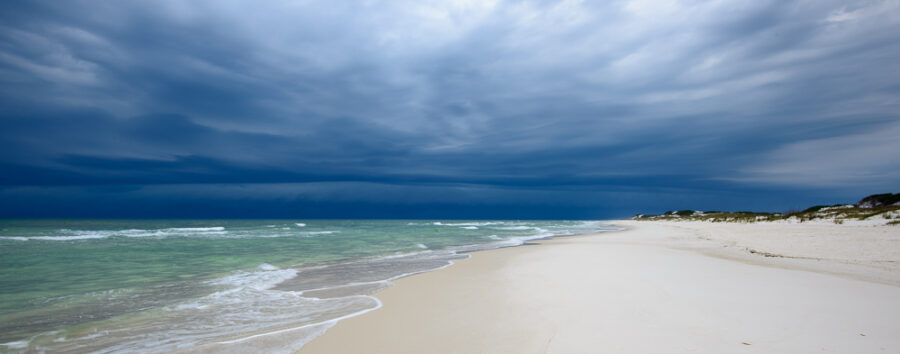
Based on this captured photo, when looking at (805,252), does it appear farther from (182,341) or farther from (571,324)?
(182,341)

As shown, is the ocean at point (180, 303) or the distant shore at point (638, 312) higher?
the distant shore at point (638, 312)

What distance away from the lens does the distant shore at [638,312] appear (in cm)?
355

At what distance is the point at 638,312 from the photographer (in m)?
4.57

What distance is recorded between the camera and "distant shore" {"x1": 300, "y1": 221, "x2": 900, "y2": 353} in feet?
11.6

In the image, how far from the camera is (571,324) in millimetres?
4156

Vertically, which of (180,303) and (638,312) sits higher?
(638,312)

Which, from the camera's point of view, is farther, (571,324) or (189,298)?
(189,298)

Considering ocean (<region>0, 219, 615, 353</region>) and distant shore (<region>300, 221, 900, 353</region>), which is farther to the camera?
ocean (<region>0, 219, 615, 353</region>)

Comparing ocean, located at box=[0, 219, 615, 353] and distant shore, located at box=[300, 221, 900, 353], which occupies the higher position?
distant shore, located at box=[300, 221, 900, 353]

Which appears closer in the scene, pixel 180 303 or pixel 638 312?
pixel 638 312

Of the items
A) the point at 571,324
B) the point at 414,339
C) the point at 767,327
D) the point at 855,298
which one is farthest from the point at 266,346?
the point at 855,298

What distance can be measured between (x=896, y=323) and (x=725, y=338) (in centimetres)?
231

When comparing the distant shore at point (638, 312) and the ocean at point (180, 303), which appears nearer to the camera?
the distant shore at point (638, 312)

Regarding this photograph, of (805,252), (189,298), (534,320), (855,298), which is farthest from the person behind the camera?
(805,252)
